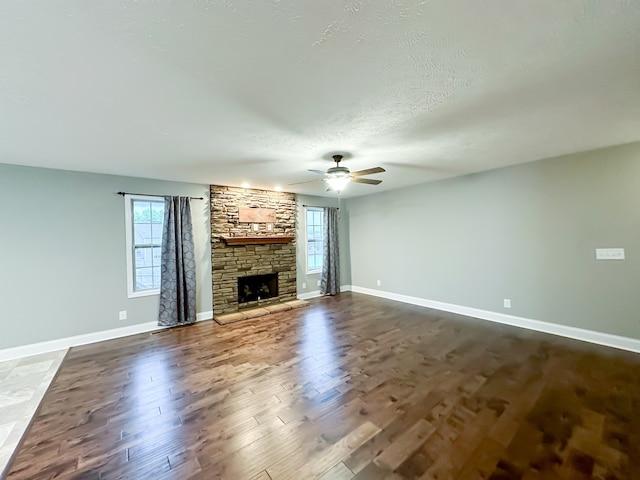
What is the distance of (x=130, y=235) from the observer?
4.33 meters

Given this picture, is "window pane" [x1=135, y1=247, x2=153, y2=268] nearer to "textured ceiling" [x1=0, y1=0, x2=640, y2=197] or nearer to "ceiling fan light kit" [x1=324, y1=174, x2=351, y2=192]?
"textured ceiling" [x1=0, y1=0, x2=640, y2=197]

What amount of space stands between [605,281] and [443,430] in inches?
130

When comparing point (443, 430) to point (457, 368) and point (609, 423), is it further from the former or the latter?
point (609, 423)

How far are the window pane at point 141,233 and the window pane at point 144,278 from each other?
467 millimetres

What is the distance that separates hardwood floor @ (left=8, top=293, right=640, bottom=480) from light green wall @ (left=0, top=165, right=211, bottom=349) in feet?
2.02

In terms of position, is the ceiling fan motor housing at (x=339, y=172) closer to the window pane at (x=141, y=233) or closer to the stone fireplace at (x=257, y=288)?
the stone fireplace at (x=257, y=288)

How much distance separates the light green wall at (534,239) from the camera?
338cm

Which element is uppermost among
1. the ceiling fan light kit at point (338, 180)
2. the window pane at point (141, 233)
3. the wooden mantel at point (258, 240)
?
the ceiling fan light kit at point (338, 180)

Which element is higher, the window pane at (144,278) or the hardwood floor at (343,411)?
the window pane at (144,278)

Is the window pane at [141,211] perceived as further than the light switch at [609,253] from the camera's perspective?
Yes

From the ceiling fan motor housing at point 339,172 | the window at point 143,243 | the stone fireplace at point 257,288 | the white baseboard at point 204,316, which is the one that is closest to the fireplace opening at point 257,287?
the stone fireplace at point 257,288

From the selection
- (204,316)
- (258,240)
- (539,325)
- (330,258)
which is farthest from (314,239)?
(539,325)

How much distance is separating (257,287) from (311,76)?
15.9 feet

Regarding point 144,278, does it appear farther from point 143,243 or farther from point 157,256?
point 143,243
